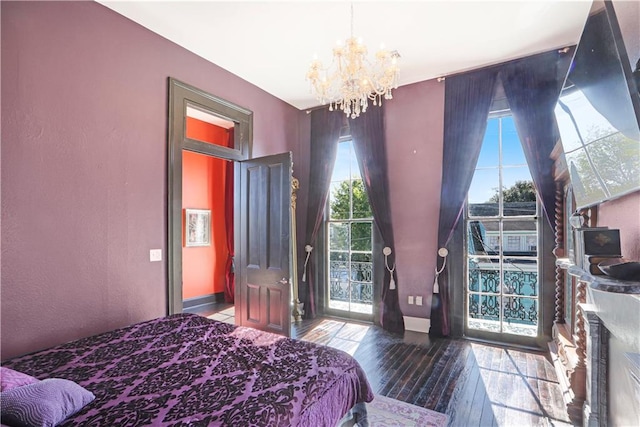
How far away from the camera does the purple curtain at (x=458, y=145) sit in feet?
11.5

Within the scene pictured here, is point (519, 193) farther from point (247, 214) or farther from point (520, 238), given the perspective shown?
point (247, 214)

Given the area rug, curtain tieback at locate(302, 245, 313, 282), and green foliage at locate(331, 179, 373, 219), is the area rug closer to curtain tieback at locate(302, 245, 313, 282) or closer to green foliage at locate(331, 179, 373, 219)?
curtain tieback at locate(302, 245, 313, 282)

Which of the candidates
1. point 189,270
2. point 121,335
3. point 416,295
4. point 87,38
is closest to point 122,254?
point 121,335

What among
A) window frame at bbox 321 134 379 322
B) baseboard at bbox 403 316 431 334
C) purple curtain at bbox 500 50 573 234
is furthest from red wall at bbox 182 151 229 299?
purple curtain at bbox 500 50 573 234

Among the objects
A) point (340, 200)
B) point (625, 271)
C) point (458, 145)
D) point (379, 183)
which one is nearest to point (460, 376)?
point (625, 271)

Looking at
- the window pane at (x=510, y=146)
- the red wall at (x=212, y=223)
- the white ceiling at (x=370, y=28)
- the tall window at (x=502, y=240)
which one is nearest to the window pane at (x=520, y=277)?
the tall window at (x=502, y=240)

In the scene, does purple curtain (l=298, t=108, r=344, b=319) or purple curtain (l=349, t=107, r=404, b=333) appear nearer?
purple curtain (l=349, t=107, r=404, b=333)

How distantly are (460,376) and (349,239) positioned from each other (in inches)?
89.9

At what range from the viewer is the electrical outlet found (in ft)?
9.17

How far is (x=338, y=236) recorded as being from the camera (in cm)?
462

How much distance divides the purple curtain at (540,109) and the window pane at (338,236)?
249 centimetres

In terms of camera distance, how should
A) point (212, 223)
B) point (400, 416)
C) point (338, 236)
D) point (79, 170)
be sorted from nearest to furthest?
1. point (400, 416)
2. point (79, 170)
3. point (338, 236)
4. point (212, 223)

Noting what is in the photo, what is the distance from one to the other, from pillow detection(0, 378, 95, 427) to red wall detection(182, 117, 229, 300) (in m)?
3.69

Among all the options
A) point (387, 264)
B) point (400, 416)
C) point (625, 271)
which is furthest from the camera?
point (387, 264)
